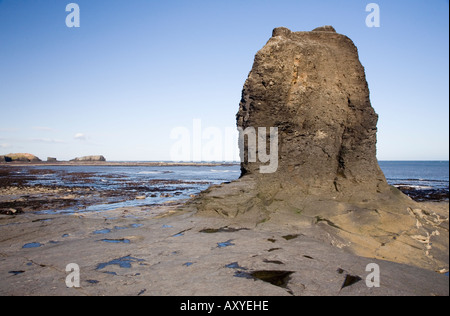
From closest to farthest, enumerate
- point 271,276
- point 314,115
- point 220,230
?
point 271,276, point 220,230, point 314,115

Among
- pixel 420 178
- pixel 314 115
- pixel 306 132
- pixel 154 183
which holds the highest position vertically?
pixel 314 115

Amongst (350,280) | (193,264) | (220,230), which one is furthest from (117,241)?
(350,280)

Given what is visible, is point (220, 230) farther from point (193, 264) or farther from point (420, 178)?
point (420, 178)

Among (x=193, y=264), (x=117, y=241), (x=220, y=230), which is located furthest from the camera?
(x=220, y=230)

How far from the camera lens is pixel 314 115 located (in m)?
10.2

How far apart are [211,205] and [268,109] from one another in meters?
3.80

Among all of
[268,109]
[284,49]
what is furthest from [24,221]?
[284,49]

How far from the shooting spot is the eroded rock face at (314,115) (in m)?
10.1

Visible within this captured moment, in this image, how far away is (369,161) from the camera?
1018cm

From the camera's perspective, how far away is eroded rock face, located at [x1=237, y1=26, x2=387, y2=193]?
1012cm

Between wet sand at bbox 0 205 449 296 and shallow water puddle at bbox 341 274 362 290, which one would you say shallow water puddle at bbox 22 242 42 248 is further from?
shallow water puddle at bbox 341 274 362 290

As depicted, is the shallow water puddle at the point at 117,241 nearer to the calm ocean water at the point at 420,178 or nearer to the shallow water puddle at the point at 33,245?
the shallow water puddle at the point at 33,245

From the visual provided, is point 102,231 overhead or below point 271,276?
below
